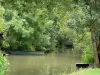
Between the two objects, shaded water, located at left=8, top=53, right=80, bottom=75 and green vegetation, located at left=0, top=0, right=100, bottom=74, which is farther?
shaded water, located at left=8, top=53, right=80, bottom=75

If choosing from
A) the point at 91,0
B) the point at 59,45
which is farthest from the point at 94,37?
the point at 59,45

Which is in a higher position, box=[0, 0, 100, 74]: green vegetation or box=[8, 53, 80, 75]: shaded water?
box=[0, 0, 100, 74]: green vegetation

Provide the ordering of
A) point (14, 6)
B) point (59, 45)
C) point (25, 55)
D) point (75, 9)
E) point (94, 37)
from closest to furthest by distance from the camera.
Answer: point (14, 6), point (75, 9), point (94, 37), point (25, 55), point (59, 45)

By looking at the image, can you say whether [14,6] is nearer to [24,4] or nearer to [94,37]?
[24,4]

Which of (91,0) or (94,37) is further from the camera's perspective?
(94,37)

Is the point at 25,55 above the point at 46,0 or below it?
below

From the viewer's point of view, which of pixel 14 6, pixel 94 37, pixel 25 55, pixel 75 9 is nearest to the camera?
pixel 14 6

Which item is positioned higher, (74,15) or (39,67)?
(74,15)

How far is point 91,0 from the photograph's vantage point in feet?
60.2

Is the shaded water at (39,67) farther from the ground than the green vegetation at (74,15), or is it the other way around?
the green vegetation at (74,15)

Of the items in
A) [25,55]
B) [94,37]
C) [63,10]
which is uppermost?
[63,10]

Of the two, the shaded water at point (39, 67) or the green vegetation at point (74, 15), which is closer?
the green vegetation at point (74, 15)

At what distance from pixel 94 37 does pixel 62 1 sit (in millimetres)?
4764

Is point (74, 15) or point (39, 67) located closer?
point (74, 15)
